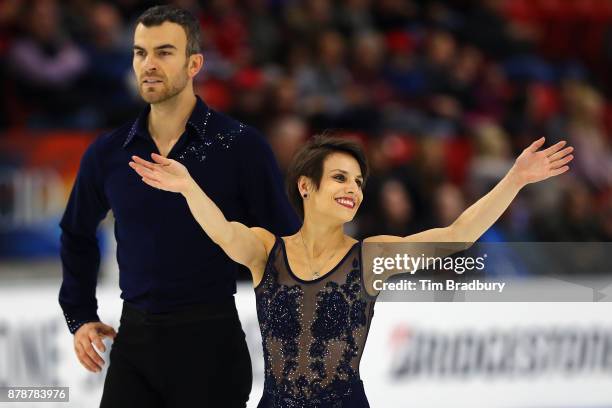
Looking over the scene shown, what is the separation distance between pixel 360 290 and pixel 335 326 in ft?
0.45

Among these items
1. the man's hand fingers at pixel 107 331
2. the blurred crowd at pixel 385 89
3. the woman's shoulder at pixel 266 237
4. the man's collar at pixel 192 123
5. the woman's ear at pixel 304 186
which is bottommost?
the man's hand fingers at pixel 107 331

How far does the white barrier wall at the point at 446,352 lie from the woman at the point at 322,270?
1227 mm

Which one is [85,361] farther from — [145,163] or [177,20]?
[177,20]

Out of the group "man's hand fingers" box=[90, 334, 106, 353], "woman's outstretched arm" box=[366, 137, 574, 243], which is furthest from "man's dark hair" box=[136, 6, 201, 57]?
"man's hand fingers" box=[90, 334, 106, 353]

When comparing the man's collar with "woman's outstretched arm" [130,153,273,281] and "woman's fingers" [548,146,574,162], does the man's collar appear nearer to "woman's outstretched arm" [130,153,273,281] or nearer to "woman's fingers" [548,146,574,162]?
"woman's outstretched arm" [130,153,273,281]

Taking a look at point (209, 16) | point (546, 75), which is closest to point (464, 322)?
point (209, 16)

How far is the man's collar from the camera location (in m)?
3.46

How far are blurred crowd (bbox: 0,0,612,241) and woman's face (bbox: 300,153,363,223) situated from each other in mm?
2617

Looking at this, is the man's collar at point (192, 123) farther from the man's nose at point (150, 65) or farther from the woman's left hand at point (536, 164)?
the woman's left hand at point (536, 164)

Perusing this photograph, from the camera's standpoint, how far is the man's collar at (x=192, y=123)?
346 cm

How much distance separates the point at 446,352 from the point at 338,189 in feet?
7.12

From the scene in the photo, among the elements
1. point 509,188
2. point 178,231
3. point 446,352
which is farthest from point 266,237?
point 446,352

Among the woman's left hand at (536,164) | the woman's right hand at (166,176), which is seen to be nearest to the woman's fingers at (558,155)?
the woman's left hand at (536,164)

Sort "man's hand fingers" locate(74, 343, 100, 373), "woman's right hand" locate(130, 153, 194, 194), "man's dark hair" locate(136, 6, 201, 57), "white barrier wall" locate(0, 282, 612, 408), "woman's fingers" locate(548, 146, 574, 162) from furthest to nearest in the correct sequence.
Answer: "white barrier wall" locate(0, 282, 612, 408), "man's hand fingers" locate(74, 343, 100, 373), "man's dark hair" locate(136, 6, 201, 57), "woman's fingers" locate(548, 146, 574, 162), "woman's right hand" locate(130, 153, 194, 194)
